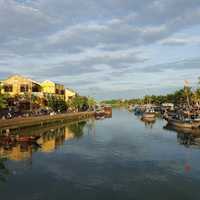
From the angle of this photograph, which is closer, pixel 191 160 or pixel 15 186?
pixel 15 186

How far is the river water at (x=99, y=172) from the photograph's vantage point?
3444 cm

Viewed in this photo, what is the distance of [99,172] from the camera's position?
142 feet

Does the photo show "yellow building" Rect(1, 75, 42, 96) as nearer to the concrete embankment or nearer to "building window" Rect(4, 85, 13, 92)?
"building window" Rect(4, 85, 13, 92)

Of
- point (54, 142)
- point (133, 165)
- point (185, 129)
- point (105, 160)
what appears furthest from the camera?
point (185, 129)

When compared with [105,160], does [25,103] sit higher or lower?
higher

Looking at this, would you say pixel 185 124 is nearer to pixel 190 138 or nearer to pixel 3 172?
pixel 190 138

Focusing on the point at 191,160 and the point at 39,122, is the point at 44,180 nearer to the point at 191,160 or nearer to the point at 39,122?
the point at 191,160

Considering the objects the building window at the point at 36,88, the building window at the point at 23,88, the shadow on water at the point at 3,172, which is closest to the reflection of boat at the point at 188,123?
the shadow on water at the point at 3,172

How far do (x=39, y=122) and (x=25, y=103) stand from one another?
31570mm

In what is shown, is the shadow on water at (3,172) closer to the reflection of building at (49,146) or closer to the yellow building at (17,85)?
the reflection of building at (49,146)

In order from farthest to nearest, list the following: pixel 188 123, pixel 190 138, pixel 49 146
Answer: pixel 188 123
pixel 190 138
pixel 49 146

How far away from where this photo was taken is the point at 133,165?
47.8 m

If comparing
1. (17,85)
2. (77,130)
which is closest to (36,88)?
(17,85)

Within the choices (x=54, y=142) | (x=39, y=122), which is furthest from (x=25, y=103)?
(x=54, y=142)
